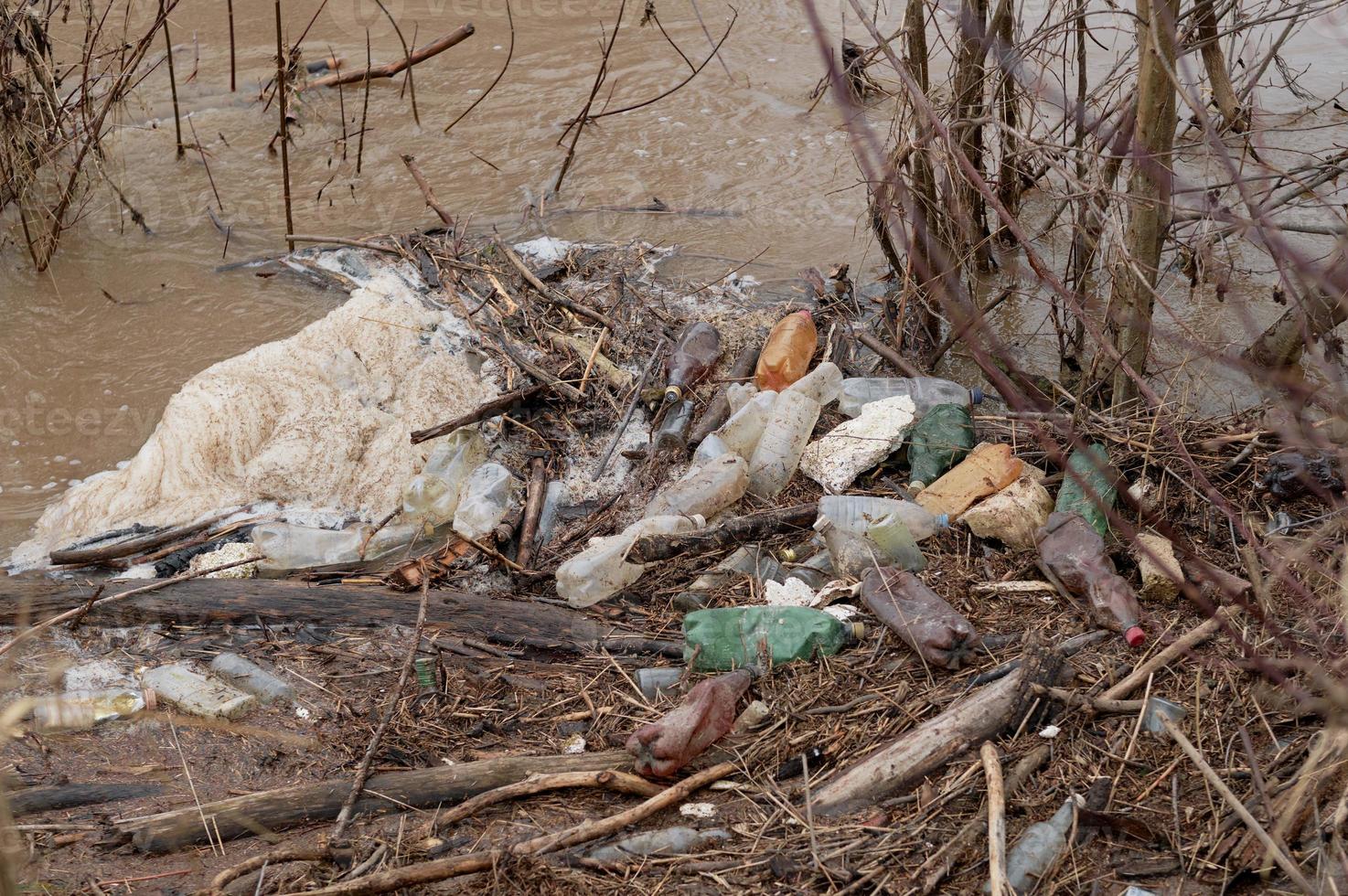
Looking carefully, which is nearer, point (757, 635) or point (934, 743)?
point (934, 743)

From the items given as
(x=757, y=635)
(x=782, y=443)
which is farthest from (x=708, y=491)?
(x=757, y=635)

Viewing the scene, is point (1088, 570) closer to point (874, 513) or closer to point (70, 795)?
point (874, 513)

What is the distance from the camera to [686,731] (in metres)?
2.49

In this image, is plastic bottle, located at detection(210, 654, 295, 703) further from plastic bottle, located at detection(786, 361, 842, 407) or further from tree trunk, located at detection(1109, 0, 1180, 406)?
tree trunk, located at detection(1109, 0, 1180, 406)

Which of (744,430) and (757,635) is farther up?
(744,430)

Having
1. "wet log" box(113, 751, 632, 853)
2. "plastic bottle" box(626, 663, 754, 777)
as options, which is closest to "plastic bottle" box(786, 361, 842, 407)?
"plastic bottle" box(626, 663, 754, 777)

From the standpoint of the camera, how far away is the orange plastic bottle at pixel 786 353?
4.07 meters

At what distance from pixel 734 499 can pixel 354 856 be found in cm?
175

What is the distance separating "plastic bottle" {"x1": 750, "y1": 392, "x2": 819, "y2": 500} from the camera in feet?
12.0

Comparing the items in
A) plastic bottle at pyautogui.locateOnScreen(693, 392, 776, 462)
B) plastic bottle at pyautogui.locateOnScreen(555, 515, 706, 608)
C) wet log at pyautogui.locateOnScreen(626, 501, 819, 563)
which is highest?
plastic bottle at pyautogui.locateOnScreen(693, 392, 776, 462)

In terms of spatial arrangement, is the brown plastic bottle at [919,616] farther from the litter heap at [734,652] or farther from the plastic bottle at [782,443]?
the plastic bottle at [782,443]

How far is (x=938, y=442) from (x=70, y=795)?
105 inches

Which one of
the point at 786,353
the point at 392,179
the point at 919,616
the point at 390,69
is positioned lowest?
the point at 919,616

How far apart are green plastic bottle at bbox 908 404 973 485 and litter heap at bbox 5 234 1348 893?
0.04ft
